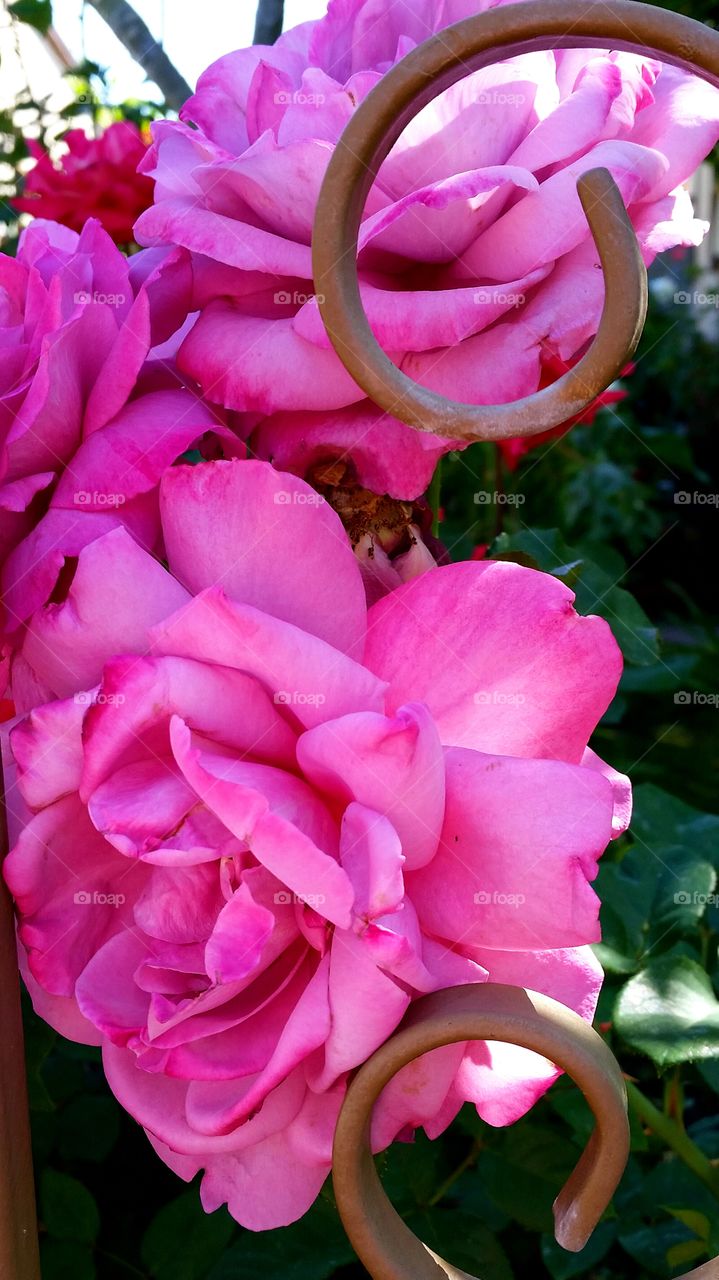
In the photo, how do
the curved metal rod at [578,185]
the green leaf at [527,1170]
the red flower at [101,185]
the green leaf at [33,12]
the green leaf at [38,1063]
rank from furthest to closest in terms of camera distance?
1. the green leaf at [33,12]
2. the red flower at [101,185]
3. the green leaf at [527,1170]
4. the green leaf at [38,1063]
5. the curved metal rod at [578,185]

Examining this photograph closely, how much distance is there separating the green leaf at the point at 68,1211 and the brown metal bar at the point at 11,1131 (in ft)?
0.97

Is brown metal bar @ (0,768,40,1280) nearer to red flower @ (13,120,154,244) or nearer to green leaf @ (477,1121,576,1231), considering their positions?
green leaf @ (477,1121,576,1231)

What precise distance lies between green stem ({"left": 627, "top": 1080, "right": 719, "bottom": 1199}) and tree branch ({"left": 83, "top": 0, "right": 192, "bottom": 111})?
2.17ft

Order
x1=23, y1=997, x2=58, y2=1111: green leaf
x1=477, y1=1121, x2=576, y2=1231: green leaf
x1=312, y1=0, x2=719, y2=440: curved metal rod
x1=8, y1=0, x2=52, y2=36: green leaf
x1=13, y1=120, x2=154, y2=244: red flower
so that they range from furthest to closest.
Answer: x1=8, y1=0, x2=52, y2=36: green leaf < x1=13, y1=120, x2=154, y2=244: red flower < x1=477, y1=1121, x2=576, y2=1231: green leaf < x1=23, y1=997, x2=58, y2=1111: green leaf < x1=312, y1=0, x2=719, y2=440: curved metal rod

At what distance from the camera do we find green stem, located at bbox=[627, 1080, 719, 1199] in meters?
0.69

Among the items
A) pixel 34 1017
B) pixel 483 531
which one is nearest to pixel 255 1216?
pixel 34 1017

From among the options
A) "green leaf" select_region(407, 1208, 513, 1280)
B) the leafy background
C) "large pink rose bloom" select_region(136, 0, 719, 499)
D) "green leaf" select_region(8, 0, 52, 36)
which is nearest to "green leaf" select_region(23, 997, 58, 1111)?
the leafy background

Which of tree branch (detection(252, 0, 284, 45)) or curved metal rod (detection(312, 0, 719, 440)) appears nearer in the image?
curved metal rod (detection(312, 0, 719, 440))

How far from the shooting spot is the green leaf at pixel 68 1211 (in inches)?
26.9

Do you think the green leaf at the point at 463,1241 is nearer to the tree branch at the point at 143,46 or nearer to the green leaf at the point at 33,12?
the tree branch at the point at 143,46

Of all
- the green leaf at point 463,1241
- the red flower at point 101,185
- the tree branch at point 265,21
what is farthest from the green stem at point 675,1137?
the red flower at point 101,185

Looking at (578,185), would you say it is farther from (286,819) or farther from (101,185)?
(101,185)

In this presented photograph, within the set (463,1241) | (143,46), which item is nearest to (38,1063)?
(463,1241)

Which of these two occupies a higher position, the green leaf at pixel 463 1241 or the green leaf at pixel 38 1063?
the green leaf at pixel 38 1063
